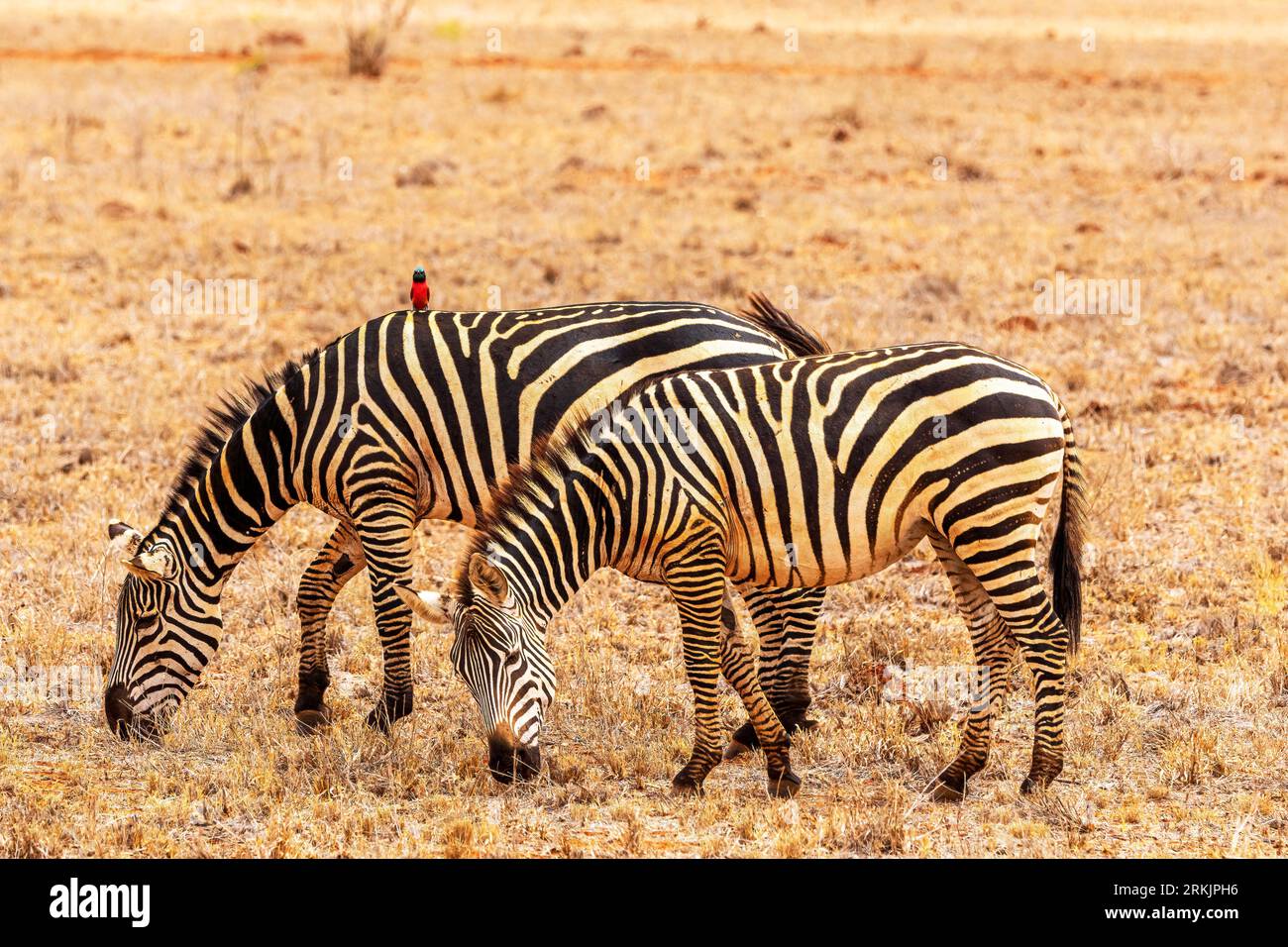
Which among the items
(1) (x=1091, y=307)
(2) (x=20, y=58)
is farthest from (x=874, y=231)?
(2) (x=20, y=58)

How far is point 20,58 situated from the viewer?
33094 mm

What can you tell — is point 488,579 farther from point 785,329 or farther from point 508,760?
point 785,329

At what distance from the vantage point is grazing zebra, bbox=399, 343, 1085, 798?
21.7 ft

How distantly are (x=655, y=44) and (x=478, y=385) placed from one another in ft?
112

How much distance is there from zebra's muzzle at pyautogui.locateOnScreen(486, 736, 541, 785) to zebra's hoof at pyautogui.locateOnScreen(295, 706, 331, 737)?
1.55 m

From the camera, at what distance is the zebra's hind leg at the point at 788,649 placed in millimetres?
7777

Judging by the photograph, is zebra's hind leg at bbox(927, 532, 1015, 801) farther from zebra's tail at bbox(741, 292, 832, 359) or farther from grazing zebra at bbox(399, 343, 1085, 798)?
zebra's tail at bbox(741, 292, 832, 359)

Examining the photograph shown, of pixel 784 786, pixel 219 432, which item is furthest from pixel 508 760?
pixel 219 432

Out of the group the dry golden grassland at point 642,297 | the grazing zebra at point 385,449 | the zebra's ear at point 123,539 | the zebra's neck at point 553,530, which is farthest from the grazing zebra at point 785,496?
the zebra's ear at point 123,539

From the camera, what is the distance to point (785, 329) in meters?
8.26

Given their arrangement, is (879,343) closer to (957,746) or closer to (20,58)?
(957,746)

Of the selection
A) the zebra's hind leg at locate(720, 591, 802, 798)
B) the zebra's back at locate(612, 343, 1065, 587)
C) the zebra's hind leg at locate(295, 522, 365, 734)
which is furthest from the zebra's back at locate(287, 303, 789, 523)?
the zebra's hind leg at locate(720, 591, 802, 798)

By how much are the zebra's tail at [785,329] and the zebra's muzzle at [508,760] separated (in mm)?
2750

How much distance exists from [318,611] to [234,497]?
0.89m
